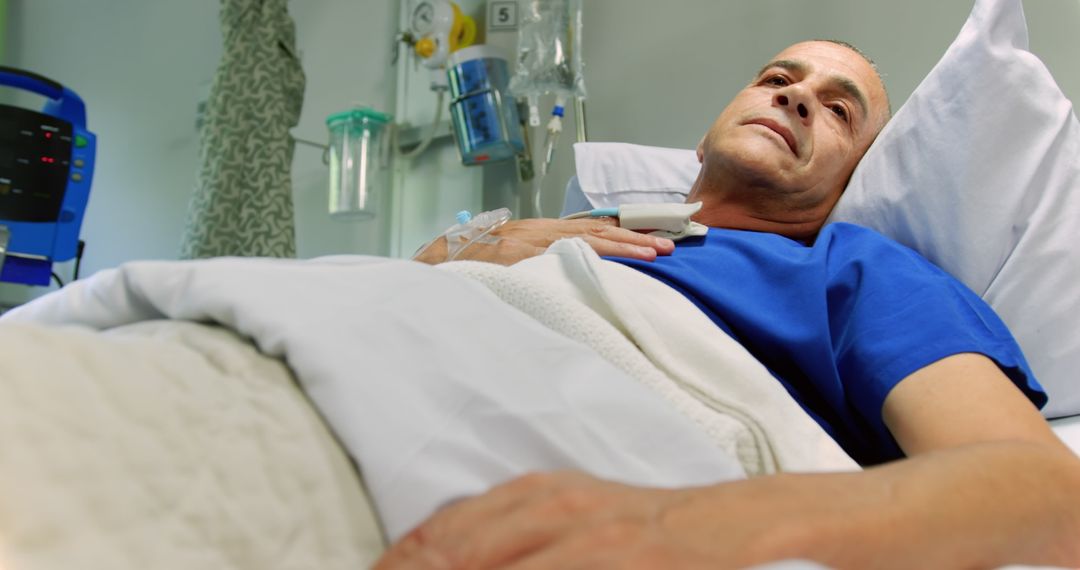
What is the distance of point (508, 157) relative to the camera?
2.21 metres

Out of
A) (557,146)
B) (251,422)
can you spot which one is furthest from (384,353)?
(557,146)

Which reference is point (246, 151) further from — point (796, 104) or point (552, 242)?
point (796, 104)

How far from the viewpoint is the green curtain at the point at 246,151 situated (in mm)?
2201

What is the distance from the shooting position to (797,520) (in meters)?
0.46

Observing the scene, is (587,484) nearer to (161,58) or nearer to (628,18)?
(628,18)

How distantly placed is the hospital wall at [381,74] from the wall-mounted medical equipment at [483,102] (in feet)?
0.55

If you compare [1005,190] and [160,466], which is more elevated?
[1005,190]

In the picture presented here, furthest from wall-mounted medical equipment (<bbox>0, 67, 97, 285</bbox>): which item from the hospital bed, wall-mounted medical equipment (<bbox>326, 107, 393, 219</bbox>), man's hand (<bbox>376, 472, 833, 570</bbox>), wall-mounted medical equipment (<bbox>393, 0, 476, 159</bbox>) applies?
man's hand (<bbox>376, 472, 833, 570</bbox>)

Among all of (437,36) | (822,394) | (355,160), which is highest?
(437,36)

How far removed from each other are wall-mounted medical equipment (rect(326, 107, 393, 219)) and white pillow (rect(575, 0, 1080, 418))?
5.22 ft

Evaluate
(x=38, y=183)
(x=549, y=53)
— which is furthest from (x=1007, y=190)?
(x=38, y=183)

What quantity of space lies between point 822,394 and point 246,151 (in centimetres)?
180

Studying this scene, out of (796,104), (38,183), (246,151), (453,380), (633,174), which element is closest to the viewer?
(453,380)

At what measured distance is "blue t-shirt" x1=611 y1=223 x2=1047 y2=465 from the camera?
83 cm
